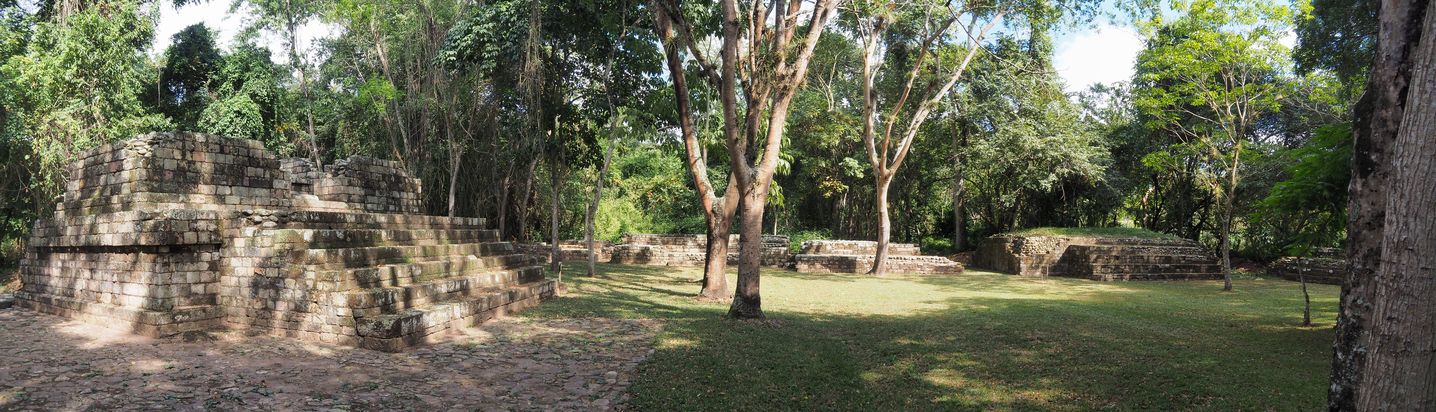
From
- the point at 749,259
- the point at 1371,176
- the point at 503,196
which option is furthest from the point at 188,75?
the point at 1371,176

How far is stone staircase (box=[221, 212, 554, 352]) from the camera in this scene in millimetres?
6586

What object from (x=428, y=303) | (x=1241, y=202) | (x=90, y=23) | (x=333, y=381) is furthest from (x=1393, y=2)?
(x=1241, y=202)

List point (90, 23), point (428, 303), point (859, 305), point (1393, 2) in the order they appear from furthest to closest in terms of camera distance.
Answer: point (90, 23), point (859, 305), point (428, 303), point (1393, 2)

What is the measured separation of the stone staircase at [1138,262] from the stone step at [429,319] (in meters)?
14.6

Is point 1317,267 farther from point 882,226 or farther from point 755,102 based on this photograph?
point 755,102

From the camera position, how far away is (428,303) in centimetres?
757

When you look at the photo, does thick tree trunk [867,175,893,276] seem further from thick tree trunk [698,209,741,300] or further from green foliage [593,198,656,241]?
green foliage [593,198,656,241]

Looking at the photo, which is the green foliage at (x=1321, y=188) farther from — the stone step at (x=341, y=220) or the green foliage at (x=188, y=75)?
the green foliage at (x=188, y=75)

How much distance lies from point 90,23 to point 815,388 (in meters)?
14.4

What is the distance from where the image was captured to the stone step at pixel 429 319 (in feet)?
20.9

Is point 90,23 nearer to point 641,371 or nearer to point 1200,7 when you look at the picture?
point 641,371

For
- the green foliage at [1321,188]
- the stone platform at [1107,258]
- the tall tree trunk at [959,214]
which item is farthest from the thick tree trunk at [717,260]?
the tall tree trunk at [959,214]

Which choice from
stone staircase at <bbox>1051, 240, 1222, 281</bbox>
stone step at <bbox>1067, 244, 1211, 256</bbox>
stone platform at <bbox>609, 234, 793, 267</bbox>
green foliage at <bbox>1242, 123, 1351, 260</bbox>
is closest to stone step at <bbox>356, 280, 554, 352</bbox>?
green foliage at <bbox>1242, 123, 1351, 260</bbox>

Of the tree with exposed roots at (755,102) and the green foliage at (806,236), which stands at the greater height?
the tree with exposed roots at (755,102)
